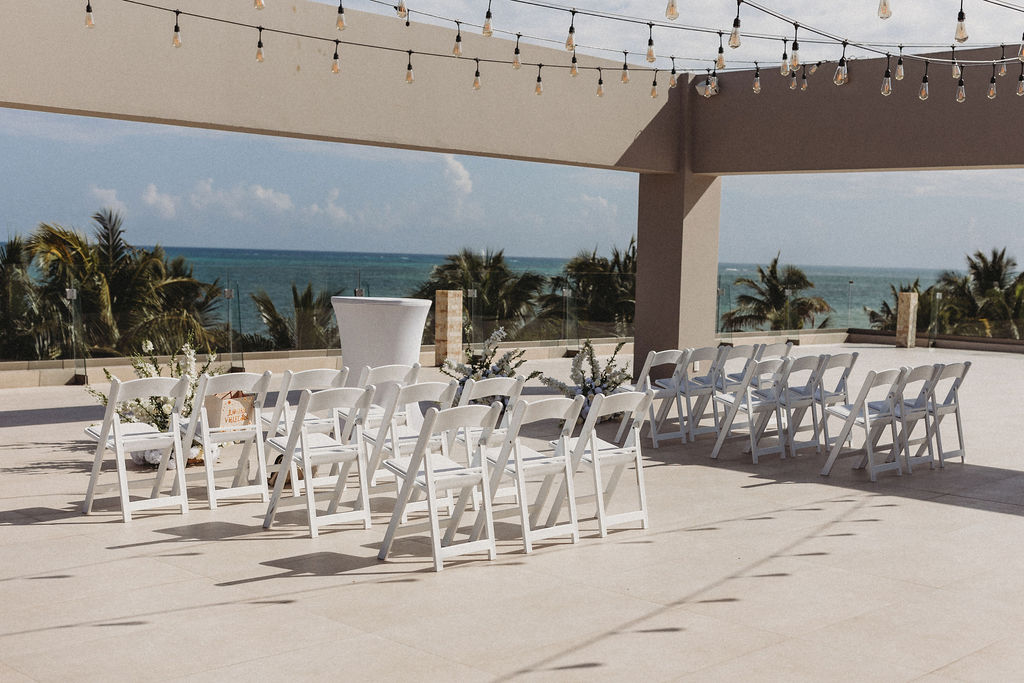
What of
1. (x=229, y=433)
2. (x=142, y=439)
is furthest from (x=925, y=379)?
(x=142, y=439)

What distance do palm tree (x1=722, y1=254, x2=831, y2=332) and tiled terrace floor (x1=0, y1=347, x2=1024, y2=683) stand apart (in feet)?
45.4

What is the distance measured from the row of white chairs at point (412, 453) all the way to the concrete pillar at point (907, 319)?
15.0m

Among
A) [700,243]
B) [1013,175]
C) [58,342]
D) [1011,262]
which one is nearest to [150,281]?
[58,342]

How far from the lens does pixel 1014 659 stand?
3.68 m

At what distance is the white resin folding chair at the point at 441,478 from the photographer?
15.6 ft

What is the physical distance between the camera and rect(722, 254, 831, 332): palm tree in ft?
66.6

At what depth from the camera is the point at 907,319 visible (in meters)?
19.5

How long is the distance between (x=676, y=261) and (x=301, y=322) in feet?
16.2

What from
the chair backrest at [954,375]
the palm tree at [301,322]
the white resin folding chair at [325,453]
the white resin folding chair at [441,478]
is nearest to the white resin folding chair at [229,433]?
the white resin folding chair at [325,453]

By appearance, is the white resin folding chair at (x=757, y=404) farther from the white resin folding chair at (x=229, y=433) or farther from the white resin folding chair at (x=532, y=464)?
the white resin folding chair at (x=229, y=433)

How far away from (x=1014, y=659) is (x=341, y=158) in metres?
52.9

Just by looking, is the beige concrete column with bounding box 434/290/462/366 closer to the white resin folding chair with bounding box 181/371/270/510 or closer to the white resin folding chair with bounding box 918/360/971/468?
the white resin folding chair with bounding box 918/360/971/468

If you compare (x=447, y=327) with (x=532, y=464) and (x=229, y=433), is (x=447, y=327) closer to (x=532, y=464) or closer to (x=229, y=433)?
(x=229, y=433)

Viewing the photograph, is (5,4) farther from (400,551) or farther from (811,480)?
(811,480)
